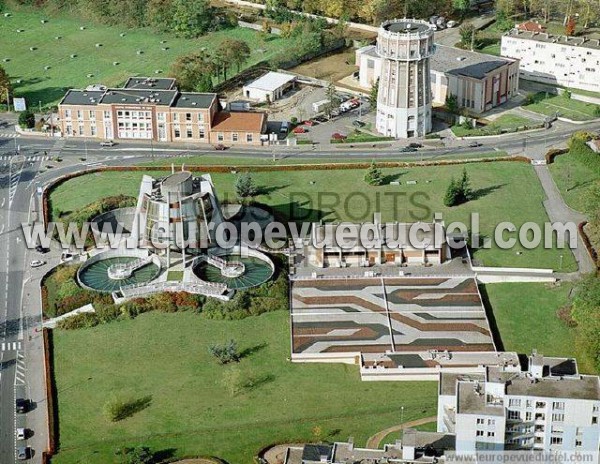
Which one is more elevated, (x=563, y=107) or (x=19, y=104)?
(x=19, y=104)

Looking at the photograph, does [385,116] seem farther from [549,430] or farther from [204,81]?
[549,430]

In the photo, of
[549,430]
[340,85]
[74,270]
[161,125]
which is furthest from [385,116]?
[549,430]

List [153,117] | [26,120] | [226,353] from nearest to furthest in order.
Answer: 1. [226,353]
2. [153,117]
3. [26,120]

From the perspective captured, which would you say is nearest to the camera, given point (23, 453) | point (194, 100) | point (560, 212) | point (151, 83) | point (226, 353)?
point (23, 453)

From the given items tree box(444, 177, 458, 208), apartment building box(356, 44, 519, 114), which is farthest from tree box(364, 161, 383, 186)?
apartment building box(356, 44, 519, 114)

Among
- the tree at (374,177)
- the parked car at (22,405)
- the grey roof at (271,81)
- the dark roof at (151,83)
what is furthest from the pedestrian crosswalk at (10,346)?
the grey roof at (271,81)

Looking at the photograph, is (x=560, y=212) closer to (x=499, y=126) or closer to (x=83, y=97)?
(x=499, y=126)

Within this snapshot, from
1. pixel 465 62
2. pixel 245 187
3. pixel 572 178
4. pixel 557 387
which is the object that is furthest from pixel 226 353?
pixel 465 62
